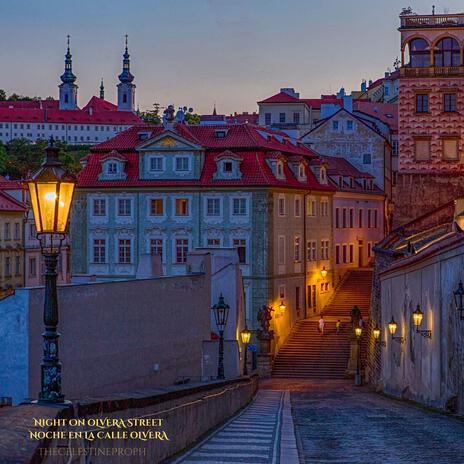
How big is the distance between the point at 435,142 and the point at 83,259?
22554mm

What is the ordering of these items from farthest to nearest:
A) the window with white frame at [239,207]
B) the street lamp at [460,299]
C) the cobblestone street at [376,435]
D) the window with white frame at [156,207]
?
the window with white frame at [156,207]
the window with white frame at [239,207]
the street lamp at [460,299]
the cobblestone street at [376,435]

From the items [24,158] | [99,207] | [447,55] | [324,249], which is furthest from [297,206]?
[24,158]

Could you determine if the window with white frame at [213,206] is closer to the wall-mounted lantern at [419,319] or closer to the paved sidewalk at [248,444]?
the wall-mounted lantern at [419,319]

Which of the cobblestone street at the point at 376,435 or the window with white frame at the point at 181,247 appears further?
the window with white frame at the point at 181,247

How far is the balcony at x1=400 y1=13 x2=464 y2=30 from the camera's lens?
59222 millimetres

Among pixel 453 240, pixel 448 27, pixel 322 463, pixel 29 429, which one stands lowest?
pixel 322 463

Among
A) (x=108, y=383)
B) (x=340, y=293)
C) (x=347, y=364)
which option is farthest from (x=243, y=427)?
(x=340, y=293)

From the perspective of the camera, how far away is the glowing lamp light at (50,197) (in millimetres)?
11055

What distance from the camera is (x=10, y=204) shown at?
7144 centimetres

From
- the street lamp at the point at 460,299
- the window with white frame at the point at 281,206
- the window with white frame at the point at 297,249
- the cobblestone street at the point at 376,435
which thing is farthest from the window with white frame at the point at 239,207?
the street lamp at the point at 460,299

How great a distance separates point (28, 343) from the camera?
21.6 metres

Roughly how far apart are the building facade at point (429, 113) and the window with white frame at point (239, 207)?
352 inches

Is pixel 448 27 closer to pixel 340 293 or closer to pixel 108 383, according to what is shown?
pixel 340 293

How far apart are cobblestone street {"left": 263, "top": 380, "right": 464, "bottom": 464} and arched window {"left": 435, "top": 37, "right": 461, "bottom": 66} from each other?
3601cm
